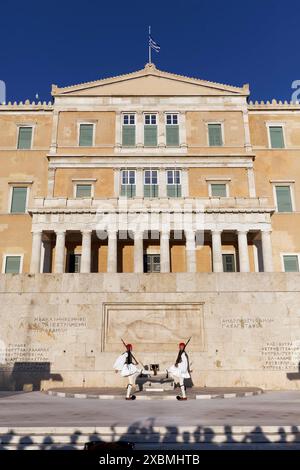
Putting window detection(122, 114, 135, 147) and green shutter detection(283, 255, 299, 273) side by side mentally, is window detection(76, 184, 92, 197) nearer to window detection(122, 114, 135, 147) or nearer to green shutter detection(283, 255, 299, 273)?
window detection(122, 114, 135, 147)

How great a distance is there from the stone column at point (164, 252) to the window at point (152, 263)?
9.44 feet

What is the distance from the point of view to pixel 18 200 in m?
34.7

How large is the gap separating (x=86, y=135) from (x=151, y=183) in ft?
24.8

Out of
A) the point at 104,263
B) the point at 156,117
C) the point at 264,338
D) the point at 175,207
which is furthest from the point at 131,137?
the point at 264,338

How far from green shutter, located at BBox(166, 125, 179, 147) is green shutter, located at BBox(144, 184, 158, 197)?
168 inches

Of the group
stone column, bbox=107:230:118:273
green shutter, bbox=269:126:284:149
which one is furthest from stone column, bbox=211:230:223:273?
green shutter, bbox=269:126:284:149

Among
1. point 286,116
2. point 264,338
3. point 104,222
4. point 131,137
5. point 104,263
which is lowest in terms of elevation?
point 264,338

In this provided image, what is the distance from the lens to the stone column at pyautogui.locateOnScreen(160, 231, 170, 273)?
29448mm

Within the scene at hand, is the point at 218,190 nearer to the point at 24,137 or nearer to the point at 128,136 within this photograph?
the point at 128,136

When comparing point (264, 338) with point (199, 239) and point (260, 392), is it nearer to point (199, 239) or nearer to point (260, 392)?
point (260, 392)

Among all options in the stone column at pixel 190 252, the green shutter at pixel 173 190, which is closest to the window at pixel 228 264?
the stone column at pixel 190 252

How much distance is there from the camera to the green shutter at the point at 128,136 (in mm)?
36094
